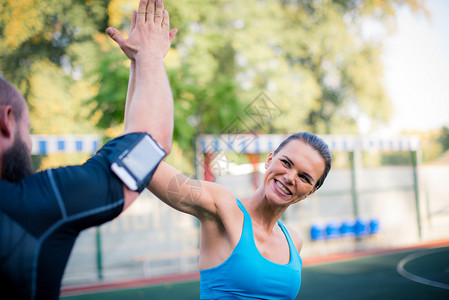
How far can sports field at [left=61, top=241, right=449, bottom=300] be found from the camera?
7.89 metres

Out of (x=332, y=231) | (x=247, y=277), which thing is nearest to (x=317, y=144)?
(x=247, y=277)

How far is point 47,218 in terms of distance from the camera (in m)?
0.79

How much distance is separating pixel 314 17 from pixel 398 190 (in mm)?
8310

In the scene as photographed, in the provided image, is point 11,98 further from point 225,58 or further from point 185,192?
point 225,58

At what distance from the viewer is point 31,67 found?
13.9 m

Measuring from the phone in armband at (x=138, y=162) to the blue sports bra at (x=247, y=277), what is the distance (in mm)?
873

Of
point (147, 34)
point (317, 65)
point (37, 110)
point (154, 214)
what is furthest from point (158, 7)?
point (317, 65)

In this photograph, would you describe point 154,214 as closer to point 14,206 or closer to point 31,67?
point 31,67

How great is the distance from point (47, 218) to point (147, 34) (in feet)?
1.69

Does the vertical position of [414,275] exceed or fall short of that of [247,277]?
it falls short

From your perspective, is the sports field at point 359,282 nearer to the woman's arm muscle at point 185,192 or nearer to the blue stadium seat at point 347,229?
the blue stadium seat at point 347,229


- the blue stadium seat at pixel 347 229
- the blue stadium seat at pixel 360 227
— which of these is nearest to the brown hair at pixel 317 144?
the blue stadium seat at pixel 347 229

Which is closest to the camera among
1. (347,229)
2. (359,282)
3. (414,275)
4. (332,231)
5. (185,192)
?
(185,192)

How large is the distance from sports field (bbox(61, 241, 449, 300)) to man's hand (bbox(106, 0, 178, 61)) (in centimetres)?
751
